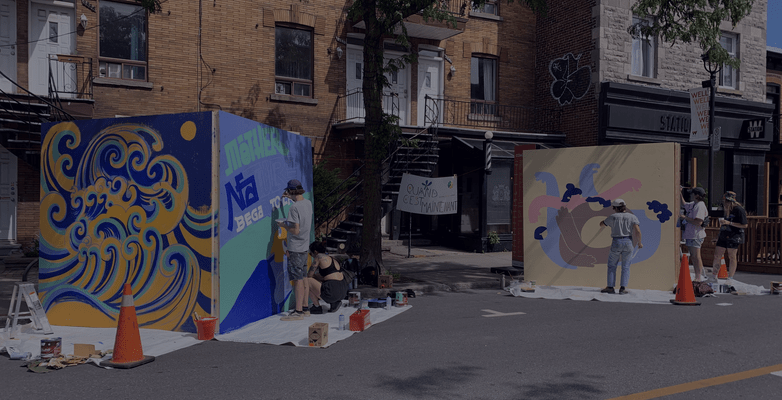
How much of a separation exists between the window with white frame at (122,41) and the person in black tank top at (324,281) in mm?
9281

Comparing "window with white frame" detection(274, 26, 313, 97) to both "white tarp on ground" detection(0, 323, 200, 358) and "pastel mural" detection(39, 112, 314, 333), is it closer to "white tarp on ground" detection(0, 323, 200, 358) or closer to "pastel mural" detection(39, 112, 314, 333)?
"pastel mural" detection(39, 112, 314, 333)

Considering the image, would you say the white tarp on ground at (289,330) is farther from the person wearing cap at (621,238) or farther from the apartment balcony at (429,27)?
the apartment balcony at (429,27)

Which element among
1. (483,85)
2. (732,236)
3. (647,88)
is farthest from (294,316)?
(647,88)

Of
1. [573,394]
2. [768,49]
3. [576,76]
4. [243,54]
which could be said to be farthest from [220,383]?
[768,49]

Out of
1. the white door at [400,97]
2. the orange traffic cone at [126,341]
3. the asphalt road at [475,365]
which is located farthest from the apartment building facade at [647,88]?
the orange traffic cone at [126,341]

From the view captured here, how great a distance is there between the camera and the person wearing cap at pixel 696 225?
1139cm

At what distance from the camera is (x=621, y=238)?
33.5ft

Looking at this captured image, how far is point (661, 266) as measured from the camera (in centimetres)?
1062

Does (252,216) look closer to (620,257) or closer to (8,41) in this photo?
(620,257)

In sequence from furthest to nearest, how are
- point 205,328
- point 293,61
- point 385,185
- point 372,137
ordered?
point 293,61 → point 385,185 → point 372,137 → point 205,328

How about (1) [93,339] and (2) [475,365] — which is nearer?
(2) [475,365]

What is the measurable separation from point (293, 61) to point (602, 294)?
35.6 feet

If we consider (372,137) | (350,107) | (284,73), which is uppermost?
(284,73)

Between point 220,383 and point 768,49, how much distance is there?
24.6 meters
